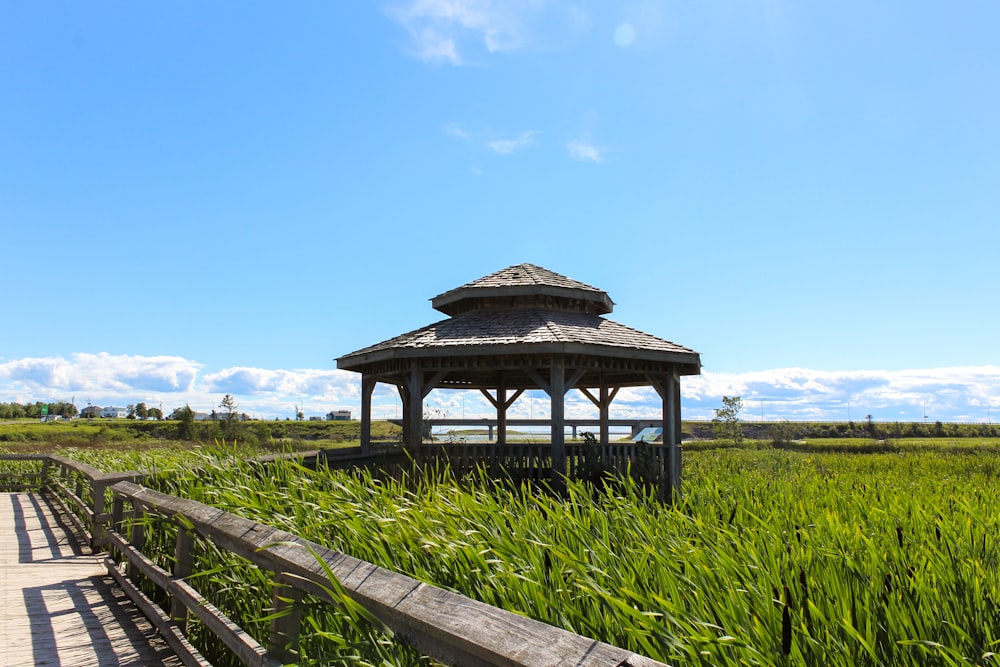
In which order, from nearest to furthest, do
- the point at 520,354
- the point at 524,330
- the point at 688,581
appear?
the point at 688,581 → the point at 520,354 → the point at 524,330

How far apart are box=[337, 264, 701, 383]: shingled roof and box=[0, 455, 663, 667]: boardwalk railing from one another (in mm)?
6950

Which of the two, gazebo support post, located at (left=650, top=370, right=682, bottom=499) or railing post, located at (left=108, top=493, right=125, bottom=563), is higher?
gazebo support post, located at (left=650, top=370, right=682, bottom=499)

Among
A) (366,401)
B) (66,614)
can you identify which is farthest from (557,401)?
(66,614)

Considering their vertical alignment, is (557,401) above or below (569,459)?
above

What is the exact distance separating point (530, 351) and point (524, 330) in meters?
1.16

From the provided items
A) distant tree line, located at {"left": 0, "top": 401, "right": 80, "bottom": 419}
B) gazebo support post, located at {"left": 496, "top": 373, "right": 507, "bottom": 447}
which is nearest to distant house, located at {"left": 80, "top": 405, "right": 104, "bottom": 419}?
distant tree line, located at {"left": 0, "top": 401, "right": 80, "bottom": 419}

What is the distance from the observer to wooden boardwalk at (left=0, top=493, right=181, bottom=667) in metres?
4.80

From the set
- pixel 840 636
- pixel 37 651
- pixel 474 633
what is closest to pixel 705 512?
pixel 840 636

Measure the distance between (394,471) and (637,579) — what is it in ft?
33.3

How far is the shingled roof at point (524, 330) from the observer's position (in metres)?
12.7

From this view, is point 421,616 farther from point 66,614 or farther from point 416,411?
point 416,411

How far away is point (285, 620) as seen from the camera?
3490mm

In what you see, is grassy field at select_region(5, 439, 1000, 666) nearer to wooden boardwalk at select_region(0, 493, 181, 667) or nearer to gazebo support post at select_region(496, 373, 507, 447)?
wooden boardwalk at select_region(0, 493, 181, 667)

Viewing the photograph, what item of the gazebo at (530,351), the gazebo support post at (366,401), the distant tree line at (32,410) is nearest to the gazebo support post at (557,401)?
the gazebo at (530,351)
